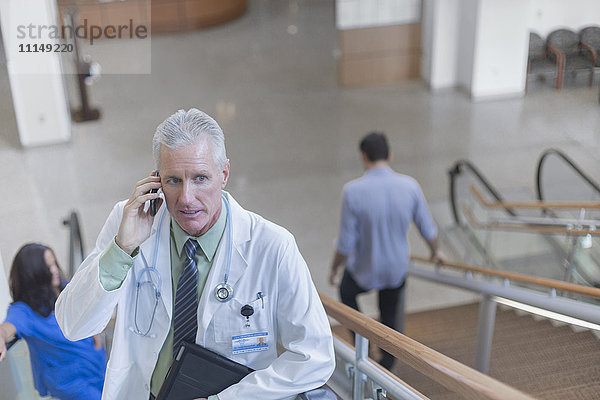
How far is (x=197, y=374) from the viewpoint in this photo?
215 centimetres

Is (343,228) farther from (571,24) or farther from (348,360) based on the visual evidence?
(571,24)

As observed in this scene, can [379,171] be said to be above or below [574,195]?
above

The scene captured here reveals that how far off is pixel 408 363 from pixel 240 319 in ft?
1.75

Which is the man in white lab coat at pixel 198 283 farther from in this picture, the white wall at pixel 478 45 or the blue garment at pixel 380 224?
the white wall at pixel 478 45

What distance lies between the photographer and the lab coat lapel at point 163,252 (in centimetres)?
218

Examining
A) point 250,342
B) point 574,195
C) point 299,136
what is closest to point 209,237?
point 250,342

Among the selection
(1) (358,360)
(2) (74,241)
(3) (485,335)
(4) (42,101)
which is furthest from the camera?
(4) (42,101)

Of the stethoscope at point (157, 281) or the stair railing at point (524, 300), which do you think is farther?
the stair railing at point (524, 300)

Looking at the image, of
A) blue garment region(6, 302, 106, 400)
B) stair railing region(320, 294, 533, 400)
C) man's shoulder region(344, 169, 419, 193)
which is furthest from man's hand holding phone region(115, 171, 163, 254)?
man's shoulder region(344, 169, 419, 193)

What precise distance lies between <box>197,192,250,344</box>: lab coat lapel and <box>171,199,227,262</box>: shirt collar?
0.05 feet

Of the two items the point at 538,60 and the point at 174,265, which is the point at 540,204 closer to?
the point at 174,265

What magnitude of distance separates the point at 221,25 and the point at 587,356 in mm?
12007

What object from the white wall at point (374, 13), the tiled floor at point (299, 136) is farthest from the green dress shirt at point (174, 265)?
the white wall at point (374, 13)

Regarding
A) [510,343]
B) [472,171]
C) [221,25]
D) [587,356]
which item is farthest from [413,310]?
[221,25]
